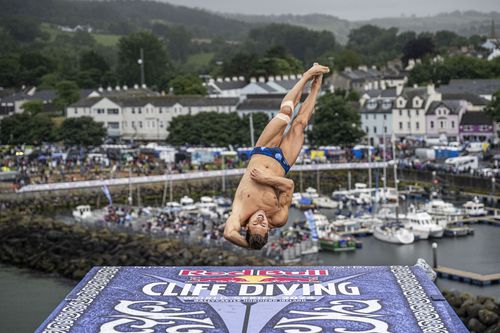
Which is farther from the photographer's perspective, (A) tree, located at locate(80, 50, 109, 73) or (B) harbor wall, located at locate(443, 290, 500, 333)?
(A) tree, located at locate(80, 50, 109, 73)

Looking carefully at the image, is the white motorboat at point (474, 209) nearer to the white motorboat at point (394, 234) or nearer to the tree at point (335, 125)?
the white motorboat at point (394, 234)

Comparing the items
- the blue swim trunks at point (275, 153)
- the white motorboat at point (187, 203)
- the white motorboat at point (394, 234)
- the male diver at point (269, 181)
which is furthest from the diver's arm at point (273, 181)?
the white motorboat at point (187, 203)

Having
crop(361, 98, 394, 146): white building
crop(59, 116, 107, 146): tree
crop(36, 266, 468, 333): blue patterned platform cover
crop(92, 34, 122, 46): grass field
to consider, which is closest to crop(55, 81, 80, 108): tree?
crop(59, 116, 107, 146): tree

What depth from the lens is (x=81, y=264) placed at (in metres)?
31.7

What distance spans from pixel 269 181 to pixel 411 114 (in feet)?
143

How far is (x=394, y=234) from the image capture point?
35.6 metres

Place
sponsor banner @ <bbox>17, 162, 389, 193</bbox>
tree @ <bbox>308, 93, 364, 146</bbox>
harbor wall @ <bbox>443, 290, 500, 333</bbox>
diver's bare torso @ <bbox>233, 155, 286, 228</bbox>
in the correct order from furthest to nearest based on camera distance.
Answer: tree @ <bbox>308, 93, 364, 146</bbox> < sponsor banner @ <bbox>17, 162, 389, 193</bbox> < harbor wall @ <bbox>443, 290, 500, 333</bbox> < diver's bare torso @ <bbox>233, 155, 286, 228</bbox>

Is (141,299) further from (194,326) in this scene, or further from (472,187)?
(472,187)

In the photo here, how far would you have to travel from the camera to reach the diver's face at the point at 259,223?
11.5 metres

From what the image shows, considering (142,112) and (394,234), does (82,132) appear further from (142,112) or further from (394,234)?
(394,234)

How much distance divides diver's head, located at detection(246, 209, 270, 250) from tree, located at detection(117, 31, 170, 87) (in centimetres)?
6888

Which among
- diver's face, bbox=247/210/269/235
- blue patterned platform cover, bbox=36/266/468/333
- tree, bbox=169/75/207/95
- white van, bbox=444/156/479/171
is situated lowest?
white van, bbox=444/156/479/171

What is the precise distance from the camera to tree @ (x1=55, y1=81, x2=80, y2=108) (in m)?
67.4

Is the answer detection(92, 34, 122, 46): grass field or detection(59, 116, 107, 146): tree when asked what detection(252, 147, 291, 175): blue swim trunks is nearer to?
detection(59, 116, 107, 146): tree
